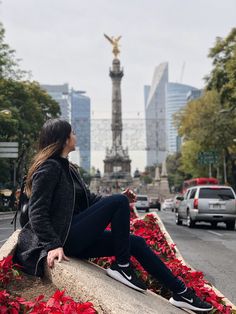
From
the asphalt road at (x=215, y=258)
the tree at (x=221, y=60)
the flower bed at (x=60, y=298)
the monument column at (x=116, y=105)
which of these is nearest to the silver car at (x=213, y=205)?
the asphalt road at (x=215, y=258)

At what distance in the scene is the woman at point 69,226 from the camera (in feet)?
12.2

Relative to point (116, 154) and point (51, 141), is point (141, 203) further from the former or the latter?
point (116, 154)

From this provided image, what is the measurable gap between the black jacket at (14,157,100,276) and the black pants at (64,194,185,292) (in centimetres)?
13

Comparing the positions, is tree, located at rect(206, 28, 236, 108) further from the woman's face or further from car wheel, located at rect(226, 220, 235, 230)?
the woman's face

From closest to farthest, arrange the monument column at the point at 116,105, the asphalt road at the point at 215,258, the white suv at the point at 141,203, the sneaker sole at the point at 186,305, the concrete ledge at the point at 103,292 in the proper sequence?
the concrete ledge at the point at 103,292 < the sneaker sole at the point at 186,305 < the asphalt road at the point at 215,258 < the white suv at the point at 141,203 < the monument column at the point at 116,105

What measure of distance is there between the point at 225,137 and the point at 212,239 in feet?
87.5

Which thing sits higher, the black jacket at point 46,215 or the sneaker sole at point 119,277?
the black jacket at point 46,215

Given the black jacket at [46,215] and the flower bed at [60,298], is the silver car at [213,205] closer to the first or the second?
the flower bed at [60,298]

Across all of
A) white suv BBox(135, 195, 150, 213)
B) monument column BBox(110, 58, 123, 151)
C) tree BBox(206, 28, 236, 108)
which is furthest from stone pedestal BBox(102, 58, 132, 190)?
tree BBox(206, 28, 236, 108)

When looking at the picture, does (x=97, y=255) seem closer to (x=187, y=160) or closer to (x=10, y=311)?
(x=10, y=311)

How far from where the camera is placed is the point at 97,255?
4.09 m

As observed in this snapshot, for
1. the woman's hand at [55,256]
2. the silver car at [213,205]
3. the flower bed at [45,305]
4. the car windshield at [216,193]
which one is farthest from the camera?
the car windshield at [216,193]

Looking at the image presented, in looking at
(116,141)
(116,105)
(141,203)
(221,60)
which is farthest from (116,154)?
(221,60)

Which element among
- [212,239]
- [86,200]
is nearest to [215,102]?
[212,239]
